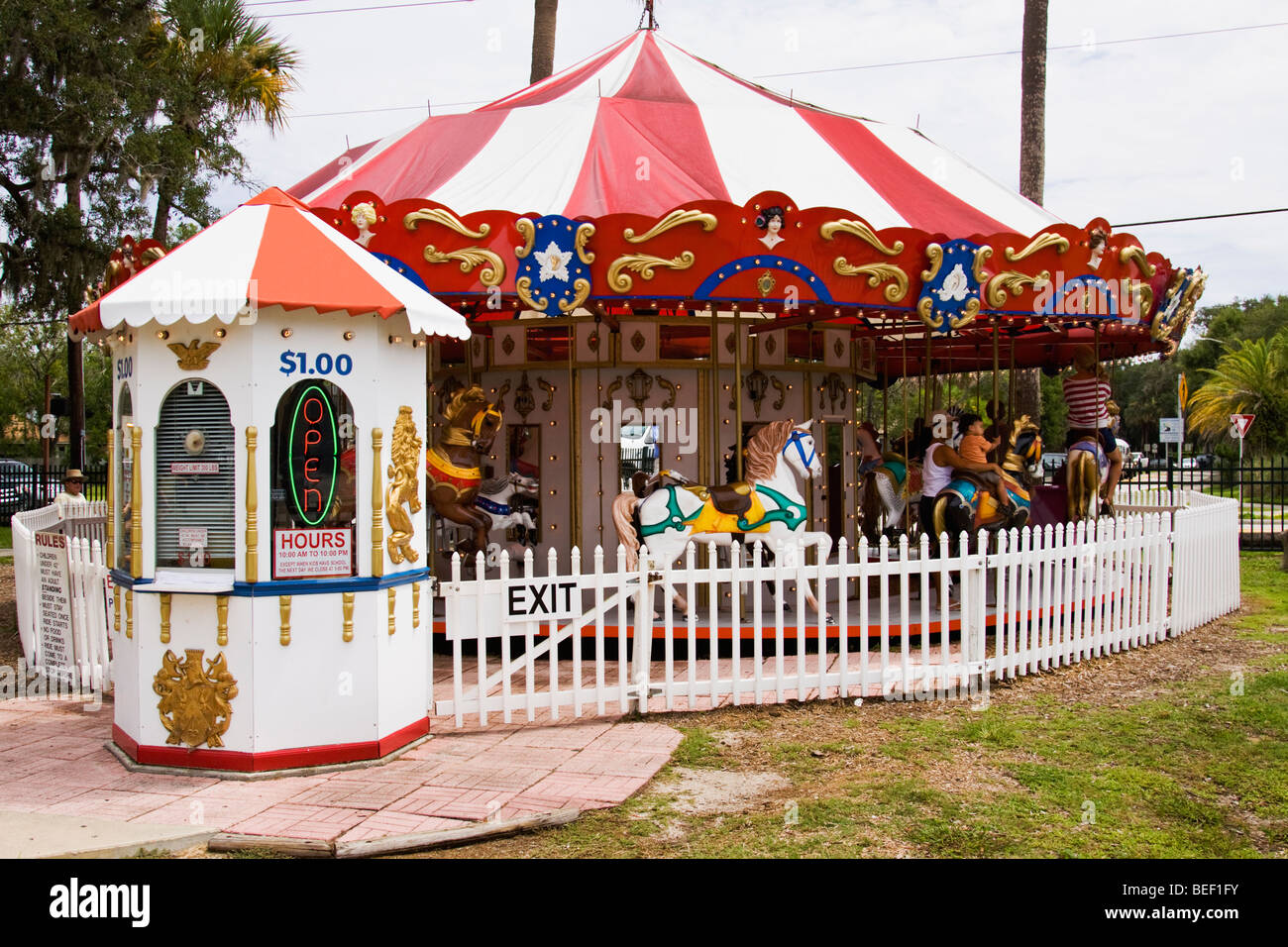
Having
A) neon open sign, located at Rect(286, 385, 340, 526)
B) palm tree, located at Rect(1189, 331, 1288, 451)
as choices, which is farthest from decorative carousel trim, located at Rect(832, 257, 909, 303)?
palm tree, located at Rect(1189, 331, 1288, 451)

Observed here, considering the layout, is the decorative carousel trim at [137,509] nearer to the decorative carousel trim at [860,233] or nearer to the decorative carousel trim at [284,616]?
the decorative carousel trim at [284,616]

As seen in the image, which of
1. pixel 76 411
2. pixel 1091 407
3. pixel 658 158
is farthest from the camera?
pixel 76 411

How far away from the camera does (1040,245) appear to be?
33.4 ft

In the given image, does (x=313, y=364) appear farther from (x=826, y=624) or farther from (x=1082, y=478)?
(x=1082, y=478)

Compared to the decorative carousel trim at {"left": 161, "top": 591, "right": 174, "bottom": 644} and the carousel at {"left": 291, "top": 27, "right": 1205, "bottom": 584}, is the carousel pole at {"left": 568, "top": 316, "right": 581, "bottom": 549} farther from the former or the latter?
the decorative carousel trim at {"left": 161, "top": 591, "right": 174, "bottom": 644}

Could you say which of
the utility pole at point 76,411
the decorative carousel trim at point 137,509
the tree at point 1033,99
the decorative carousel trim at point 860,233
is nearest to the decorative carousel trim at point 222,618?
the decorative carousel trim at point 137,509

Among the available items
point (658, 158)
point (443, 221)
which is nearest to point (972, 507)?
point (658, 158)

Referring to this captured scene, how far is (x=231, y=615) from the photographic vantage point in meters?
6.20

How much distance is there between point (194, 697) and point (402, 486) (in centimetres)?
166

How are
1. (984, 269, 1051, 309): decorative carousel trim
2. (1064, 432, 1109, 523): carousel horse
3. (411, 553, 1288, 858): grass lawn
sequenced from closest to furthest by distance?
(411, 553, 1288, 858): grass lawn < (984, 269, 1051, 309): decorative carousel trim < (1064, 432, 1109, 523): carousel horse

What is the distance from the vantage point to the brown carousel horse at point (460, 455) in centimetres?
1012

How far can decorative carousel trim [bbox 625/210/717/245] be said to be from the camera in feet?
29.6

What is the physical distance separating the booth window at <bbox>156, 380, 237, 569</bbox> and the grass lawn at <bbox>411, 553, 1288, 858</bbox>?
246 cm

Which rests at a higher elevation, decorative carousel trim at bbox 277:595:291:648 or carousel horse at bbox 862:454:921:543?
carousel horse at bbox 862:454:921:543
